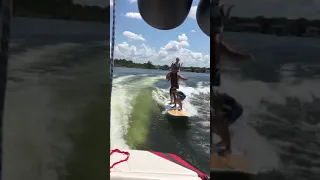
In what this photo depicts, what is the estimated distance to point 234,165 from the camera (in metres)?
0.69

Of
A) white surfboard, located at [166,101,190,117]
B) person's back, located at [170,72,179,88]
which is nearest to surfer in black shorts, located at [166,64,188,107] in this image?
person's back, located at [170,72,179,88]

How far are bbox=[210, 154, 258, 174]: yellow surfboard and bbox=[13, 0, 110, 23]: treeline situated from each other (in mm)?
398

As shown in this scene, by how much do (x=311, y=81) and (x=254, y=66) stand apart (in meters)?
0.12

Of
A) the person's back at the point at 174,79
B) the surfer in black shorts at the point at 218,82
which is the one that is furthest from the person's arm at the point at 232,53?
the person's back at the point at 174,79

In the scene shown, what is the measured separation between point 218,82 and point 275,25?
0.17 meters

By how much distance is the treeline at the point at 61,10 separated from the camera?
74 centimetres

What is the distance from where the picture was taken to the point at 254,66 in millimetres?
695

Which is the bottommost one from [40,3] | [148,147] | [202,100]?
[148,147]

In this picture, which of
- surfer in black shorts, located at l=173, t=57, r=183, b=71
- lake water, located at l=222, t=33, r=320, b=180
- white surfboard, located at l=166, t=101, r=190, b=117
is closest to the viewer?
lake water, located at l=222, t=33, r=320, b=180

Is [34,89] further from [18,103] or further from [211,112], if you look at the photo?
[211,112]

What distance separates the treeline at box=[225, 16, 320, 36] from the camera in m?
0.69

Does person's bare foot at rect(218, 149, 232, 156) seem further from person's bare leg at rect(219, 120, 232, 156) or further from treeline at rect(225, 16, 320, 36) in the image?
treeline at rect(225, 16, 320, 36)

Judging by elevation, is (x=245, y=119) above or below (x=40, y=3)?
below

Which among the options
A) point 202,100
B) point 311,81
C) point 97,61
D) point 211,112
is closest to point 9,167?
point 97,61
